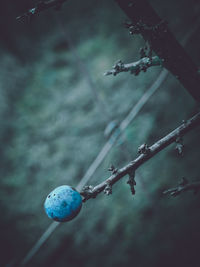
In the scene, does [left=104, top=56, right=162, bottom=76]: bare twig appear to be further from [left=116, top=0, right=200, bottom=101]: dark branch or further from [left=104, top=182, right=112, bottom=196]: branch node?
[left=104, top=182, right=112, bottom=196]: branch node

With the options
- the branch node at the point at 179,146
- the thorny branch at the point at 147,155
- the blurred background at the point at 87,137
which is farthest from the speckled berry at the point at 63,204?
the blurred background at the point at 87,137

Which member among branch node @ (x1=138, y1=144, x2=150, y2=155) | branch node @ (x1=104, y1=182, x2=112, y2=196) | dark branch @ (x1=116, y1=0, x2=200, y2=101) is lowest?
branch node @ (x1=104, y1=182, x2=112, y2=196)

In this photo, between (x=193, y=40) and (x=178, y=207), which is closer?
(x=193, y=40)

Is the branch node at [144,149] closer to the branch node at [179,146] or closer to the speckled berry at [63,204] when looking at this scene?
the branch node at [179,146]

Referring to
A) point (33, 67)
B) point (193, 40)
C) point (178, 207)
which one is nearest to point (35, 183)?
point (33, 67)

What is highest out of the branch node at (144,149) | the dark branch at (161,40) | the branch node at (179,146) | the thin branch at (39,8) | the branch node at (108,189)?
the thin branch at (39,8)

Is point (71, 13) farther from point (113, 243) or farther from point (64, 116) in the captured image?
point (113, 243)

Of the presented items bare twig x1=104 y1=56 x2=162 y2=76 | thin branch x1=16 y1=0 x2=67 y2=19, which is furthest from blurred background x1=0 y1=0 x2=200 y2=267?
thin branch x1=16 y1=0 x2=67 y2=19
